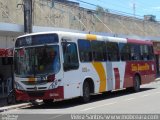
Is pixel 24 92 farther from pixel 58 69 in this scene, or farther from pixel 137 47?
pixel 137 47

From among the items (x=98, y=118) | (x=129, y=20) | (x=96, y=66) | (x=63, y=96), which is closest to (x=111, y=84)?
(x=96, y=66)

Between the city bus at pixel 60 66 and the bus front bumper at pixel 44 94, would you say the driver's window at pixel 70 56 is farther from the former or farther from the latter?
the bus front bumper at pixel 44 94

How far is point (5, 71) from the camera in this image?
28422 mm

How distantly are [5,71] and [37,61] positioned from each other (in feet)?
36.7

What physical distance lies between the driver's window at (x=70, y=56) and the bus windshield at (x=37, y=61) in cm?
40

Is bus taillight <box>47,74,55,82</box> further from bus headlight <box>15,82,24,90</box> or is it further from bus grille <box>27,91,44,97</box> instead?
bus headlight <box>15,82,24,90</box>

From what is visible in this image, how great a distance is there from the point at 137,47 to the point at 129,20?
19.0 m

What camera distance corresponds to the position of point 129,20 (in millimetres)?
43656

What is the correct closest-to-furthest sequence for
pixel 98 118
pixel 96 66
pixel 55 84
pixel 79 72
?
pixel 98 118 < pixel 55 84 < pixel 79 72 < pixel 96 66

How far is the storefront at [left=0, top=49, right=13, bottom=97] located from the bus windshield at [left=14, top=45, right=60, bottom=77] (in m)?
4.31

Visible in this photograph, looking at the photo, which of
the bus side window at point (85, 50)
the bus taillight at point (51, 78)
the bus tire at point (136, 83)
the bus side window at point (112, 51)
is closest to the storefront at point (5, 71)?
the bus side window at point (85, 50)

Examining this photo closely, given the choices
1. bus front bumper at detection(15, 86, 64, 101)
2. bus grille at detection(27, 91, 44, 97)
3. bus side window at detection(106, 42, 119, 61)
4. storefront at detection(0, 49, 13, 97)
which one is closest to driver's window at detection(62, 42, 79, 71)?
bus front bumper at detection(15, 86, 64, 101)

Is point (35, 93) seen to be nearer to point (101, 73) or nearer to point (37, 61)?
point (37, 61)

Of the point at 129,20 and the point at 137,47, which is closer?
the point at 137,47
